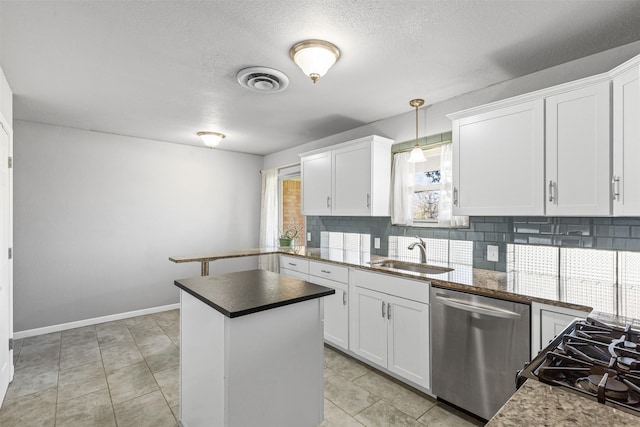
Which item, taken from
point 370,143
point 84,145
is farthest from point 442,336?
point 84,145

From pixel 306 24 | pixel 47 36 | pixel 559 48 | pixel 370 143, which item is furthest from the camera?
pixel 370 143

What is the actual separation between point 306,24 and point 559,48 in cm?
160

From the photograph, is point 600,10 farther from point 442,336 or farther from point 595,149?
point 442,336

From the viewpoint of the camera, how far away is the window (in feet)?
10.1

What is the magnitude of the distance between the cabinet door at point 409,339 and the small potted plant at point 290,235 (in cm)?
208

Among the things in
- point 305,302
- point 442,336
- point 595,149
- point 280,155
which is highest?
point 280,155

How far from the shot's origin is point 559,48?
2016 mm

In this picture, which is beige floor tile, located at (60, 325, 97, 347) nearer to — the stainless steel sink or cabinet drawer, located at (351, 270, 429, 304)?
cabinet drawer, located at (351, 270, 429, 304)

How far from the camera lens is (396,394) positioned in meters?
2.40

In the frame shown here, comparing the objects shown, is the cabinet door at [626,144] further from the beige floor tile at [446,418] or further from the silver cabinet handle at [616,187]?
the beige floor tile at [446,418]

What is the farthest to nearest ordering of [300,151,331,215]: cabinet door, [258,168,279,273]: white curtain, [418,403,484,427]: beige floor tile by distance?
[258,168,279,273]: white curtain → [300,151,331,215]: cabinet door → [418,403,484,427]: beige floor tile

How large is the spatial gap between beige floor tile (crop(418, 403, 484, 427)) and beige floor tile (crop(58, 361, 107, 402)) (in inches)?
96.9

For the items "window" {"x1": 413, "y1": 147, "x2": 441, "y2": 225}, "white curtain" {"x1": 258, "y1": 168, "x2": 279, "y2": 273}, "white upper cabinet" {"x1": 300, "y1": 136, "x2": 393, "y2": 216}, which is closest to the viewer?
"window" {"x1": 413, "y1": 147, "x2": 441, "y2": 225}

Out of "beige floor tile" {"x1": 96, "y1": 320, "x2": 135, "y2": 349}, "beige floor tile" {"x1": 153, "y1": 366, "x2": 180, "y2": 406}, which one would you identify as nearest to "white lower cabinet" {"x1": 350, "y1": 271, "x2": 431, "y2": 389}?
"beige floor tile" {"x1": 153, "y1": 366, "x2": 180, "y2": 406}
